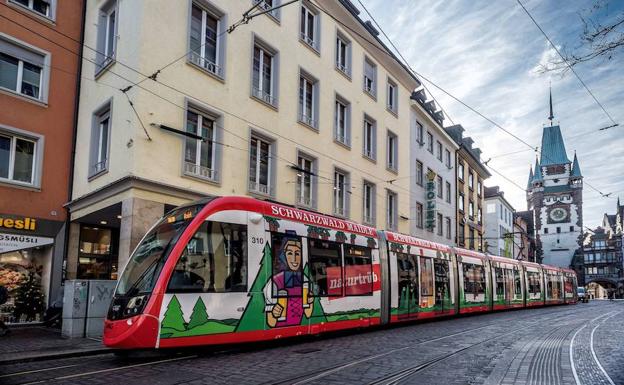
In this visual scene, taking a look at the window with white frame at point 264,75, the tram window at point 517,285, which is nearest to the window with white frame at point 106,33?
the window with white frame at point 264,75

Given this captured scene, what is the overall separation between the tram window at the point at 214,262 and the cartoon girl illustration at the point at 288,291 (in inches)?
36.0

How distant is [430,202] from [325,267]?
20.0 meters

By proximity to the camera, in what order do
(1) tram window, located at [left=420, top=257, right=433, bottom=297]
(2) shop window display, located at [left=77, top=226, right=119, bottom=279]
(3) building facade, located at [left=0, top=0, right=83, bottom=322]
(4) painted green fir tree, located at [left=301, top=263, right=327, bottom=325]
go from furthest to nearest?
1. (1) tram window, located at [left=420, top=257, right=433, bottom=297]
2. (2) shop window display, located at [left=77, top=226, right=119, bottom=279]
3. (3) building facade, located at [left=0, top=0, right=83, bottom=322]
4. (4) painted green fir tree, located at [left=301, top=263, right=327, bottom=325]

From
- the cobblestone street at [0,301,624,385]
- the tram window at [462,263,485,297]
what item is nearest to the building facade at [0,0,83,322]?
the cobblestone street at [0,301,624,385]

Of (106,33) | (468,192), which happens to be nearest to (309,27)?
(106,33)

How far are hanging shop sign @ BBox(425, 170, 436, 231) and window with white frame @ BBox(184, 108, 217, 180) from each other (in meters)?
18.3

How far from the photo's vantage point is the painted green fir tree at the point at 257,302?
10305 millimetres

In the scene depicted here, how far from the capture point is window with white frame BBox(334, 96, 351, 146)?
75.0 feet

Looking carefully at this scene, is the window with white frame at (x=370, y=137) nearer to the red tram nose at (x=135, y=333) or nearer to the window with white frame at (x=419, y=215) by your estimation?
the window with white frame at (x=419, y=215)

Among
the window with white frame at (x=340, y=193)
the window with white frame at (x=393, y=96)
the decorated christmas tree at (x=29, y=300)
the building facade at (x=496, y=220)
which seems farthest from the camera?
the building facade at (x=496, y=220)

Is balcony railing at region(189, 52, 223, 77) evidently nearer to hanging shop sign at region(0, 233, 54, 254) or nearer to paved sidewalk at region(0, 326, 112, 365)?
hanging shop sign at region(0, 233, 54, 254)

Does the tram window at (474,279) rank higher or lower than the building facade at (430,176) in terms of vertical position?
lower

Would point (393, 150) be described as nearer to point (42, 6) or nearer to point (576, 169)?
point (42, 6)

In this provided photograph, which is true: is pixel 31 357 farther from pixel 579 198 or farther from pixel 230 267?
pixel 579 198
